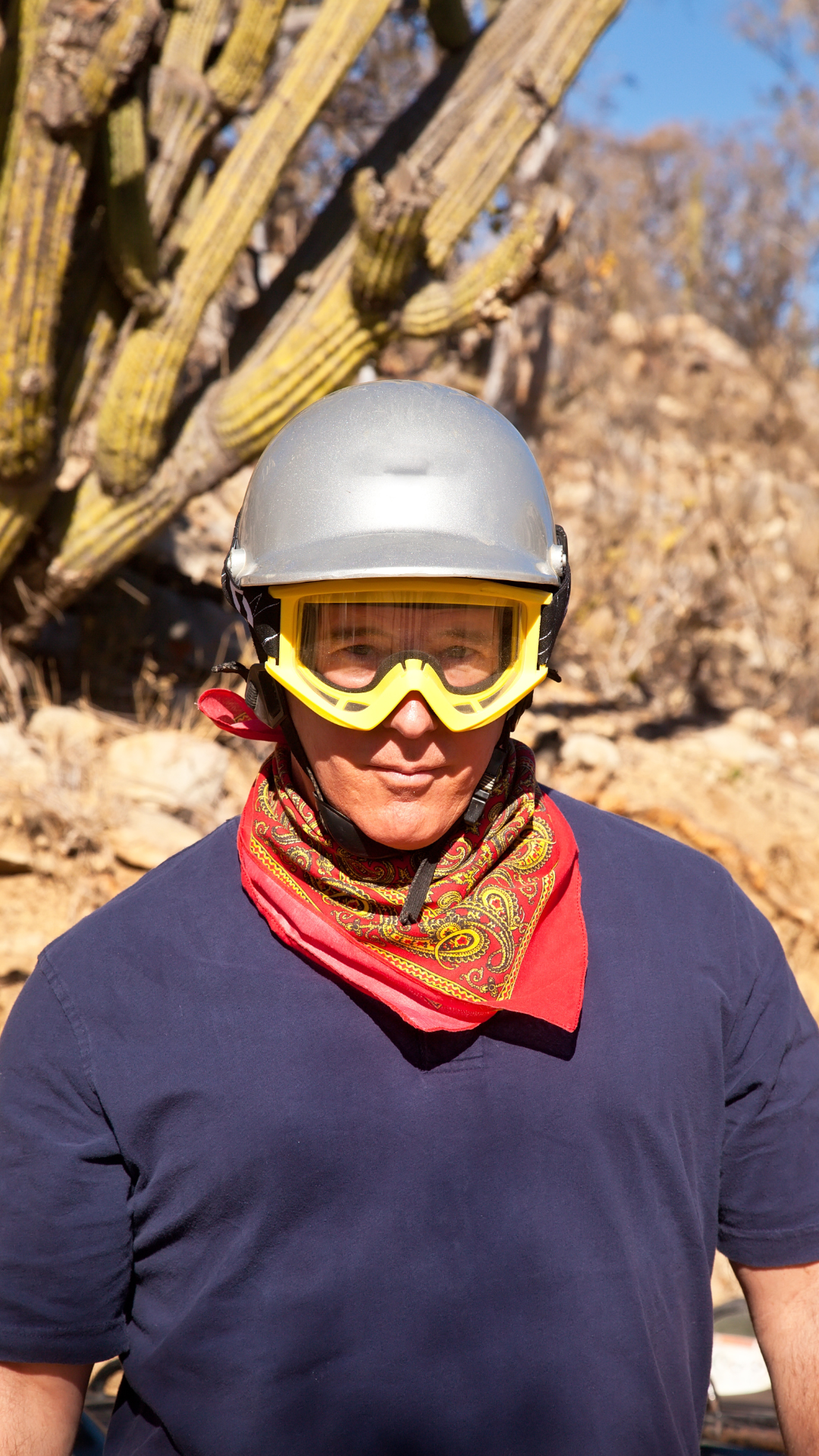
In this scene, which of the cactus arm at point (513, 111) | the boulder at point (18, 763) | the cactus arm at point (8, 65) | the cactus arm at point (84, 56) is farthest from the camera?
the cactus arm at point (513, 111)

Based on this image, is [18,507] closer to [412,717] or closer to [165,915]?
[165,915]

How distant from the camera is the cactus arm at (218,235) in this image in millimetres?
4992

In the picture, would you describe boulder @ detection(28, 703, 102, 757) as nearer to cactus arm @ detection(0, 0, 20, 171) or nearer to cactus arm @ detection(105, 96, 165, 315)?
cactus arm @ detection(105, 96, 165, 315)

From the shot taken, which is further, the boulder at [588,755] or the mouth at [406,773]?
the boulder at [588,755]

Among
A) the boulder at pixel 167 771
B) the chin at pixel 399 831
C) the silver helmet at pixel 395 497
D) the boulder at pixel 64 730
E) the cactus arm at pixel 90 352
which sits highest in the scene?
the silver helmet at pixel 395 497

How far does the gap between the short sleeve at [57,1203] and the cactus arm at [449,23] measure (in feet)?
18.4

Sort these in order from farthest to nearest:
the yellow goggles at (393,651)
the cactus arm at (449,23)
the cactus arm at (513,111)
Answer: the cactus arm at (449,23), the cactus arm at (513,111), the yellow goggles at (393,651)

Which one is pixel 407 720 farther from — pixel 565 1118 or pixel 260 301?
pixel 260 301

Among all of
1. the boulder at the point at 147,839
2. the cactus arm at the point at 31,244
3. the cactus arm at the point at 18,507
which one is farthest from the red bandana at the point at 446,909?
the cactus arm at the point at 18,507

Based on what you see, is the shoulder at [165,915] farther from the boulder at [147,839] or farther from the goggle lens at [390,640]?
the boulder at [147,839]

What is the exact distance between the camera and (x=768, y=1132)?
5.40 ft

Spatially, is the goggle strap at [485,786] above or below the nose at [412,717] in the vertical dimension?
below

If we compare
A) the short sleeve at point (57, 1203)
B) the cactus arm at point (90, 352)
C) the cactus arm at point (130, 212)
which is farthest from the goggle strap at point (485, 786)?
the cactus arm at point (90, 352)

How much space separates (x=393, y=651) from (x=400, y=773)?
172 mm
